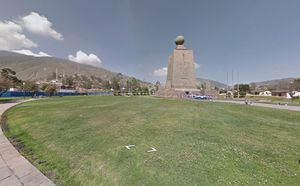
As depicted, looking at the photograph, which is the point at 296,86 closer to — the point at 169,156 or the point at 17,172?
the point at 169,156

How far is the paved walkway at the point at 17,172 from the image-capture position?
134 inches

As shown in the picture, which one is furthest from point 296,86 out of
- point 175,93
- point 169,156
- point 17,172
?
point 17,172

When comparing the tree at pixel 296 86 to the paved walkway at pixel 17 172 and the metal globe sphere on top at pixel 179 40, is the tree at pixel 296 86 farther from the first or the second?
the paved walkway at pixel 17 172

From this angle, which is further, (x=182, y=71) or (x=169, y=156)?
(x=182, y=71)

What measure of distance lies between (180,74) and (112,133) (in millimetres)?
30377

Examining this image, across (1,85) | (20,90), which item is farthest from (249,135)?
(20,90)

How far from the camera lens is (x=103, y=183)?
3.16 metres

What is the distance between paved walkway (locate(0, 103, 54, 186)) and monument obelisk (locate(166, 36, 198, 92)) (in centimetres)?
3052

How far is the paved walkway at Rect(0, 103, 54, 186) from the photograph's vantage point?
3.39 metres

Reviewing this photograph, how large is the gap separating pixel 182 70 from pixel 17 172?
111ft

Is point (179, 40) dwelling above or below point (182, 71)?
above

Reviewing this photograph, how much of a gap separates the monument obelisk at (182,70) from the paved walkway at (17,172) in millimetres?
30519

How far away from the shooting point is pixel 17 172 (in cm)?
387

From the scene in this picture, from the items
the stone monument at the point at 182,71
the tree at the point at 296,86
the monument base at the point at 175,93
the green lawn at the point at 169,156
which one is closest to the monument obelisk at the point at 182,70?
the stone monument at the point at 182,71
